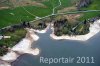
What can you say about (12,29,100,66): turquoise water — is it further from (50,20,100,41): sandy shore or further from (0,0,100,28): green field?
(0,0,100,28): green field

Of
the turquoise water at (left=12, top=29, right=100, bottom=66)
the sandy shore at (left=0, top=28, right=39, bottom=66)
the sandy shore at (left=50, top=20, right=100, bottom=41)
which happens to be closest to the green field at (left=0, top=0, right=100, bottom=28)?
the sandy shore at (left=50, top=20, right=100, bottom=41)

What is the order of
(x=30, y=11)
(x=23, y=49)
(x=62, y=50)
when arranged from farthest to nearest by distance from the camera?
(x=30, y=11)
(x=23, y=49)
(x=62, y=50)

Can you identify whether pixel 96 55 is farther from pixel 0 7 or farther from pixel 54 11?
pixel 0 7

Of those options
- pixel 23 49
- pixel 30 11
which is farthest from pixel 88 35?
pixel 30 11

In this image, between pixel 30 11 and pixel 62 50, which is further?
pixel 30 11

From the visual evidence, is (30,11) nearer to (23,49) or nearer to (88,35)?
(88,35)

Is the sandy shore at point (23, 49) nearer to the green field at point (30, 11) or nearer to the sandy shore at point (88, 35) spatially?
the sandy shore at point (88, 35)

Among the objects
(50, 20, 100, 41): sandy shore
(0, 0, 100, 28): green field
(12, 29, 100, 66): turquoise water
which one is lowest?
(12, 29, 100, 66): turquoise water
